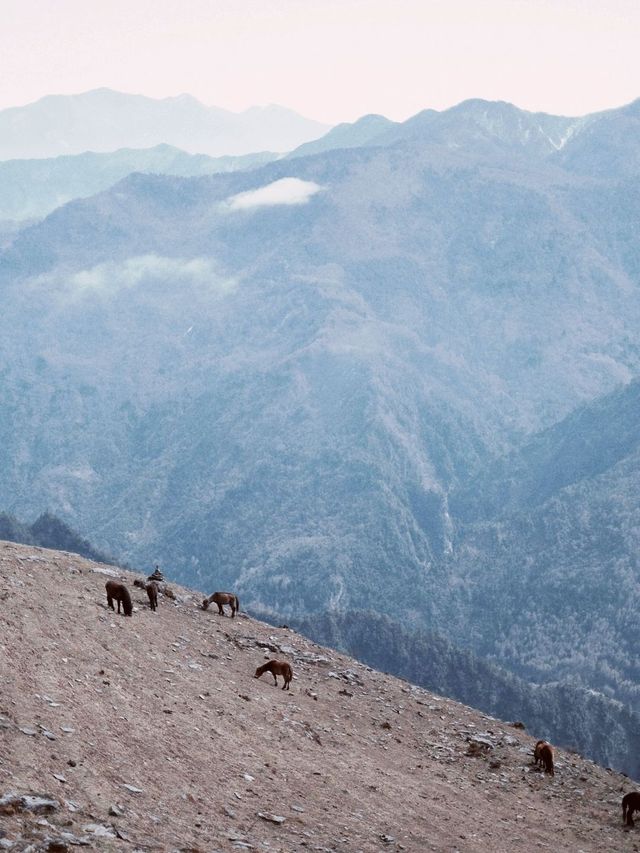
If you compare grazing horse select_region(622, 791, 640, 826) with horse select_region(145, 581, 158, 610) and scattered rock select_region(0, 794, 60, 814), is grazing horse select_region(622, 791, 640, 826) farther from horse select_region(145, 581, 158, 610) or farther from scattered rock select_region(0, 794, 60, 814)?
scattered rock select_region(0, 794, 60, 814)

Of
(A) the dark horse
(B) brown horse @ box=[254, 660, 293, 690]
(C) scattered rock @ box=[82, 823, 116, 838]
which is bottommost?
(C) scattered rock @ box=[82, 823, 116, 838]

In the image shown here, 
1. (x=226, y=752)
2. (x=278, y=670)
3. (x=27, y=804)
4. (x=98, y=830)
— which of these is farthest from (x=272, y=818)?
(x=278, y=670)

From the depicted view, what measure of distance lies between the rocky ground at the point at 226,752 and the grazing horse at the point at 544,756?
1.60 feet

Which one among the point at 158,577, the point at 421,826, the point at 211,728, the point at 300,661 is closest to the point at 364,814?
the point at 421,826

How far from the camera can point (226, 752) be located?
38.6 meters

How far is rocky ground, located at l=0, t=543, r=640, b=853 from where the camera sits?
1235 inches

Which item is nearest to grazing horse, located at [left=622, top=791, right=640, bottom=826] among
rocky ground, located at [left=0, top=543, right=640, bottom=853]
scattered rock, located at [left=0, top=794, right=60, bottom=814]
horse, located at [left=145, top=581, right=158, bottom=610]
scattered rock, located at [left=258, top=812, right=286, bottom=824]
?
rocky ground, located at [left=0, top=543, right=640, bottom=853]

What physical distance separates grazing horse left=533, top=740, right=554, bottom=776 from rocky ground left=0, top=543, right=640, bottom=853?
0.49 m

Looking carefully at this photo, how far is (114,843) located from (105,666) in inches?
560

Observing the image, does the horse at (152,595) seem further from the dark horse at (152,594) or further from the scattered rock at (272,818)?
the scattered rock at (272,818)

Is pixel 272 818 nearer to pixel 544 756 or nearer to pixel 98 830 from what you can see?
pixel 98 830

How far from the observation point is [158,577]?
205 ft

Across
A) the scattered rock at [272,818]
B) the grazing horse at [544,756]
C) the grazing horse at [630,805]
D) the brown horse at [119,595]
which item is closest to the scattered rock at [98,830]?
the scattered rock at [272,818]

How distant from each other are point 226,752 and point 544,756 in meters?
19.1
